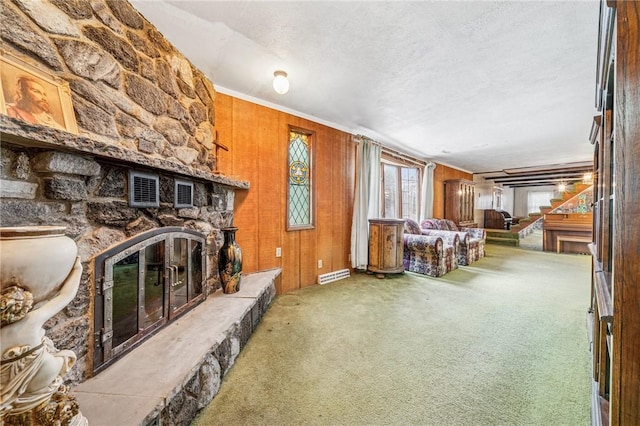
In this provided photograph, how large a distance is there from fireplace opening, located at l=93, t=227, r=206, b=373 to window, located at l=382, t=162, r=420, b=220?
12.7 feet

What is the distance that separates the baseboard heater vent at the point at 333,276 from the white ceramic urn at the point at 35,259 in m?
2.84

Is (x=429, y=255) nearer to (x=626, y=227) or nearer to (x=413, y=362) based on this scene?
(x=413, y=362)

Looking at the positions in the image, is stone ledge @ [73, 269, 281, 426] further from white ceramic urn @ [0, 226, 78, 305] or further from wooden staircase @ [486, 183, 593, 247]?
wooden staircase @ [486, 183, 593, 247]

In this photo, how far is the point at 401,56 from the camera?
1919mm

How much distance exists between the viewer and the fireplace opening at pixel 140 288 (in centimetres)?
118

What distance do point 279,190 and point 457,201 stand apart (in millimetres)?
5386

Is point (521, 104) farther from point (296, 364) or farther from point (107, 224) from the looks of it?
point (107, 224)

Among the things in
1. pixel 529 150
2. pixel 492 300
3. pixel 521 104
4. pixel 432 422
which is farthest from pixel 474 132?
pixel 432 422

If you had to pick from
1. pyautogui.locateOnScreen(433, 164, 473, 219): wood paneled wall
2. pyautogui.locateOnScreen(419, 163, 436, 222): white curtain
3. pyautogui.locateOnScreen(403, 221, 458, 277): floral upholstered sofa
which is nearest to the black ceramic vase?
pyautogui.locateOnScreen(403, 221, 458, 277): floral upholstered sofa

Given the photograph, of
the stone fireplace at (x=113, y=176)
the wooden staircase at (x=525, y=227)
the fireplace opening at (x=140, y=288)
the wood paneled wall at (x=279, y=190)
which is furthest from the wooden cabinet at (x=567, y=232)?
the fireplace opening at (x=140, y=288)

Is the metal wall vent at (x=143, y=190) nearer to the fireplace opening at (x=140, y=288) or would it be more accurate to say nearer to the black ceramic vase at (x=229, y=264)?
the fireplace opening at (x=140, y=288)

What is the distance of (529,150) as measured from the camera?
4922 millimetres

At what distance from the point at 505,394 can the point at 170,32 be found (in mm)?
3098

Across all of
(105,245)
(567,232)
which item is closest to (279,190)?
(105,245)
